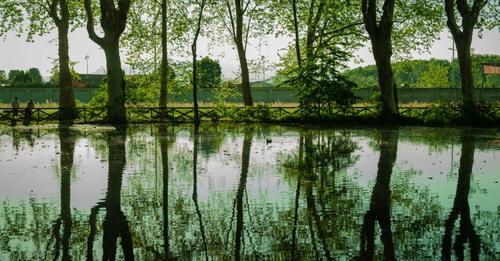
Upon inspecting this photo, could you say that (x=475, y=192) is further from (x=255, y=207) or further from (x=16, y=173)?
(x=16, y=173)

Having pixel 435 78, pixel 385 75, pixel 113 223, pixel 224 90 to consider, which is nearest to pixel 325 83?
pixel 385 75

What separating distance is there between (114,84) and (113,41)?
2.50 m

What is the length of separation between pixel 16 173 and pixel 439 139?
16.1 meters

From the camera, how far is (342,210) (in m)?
9.45

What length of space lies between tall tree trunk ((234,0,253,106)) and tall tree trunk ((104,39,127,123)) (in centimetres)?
1105

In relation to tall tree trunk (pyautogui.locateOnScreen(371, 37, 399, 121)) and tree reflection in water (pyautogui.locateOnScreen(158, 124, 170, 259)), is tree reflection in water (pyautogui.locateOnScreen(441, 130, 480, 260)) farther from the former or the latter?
tall tree trunk (pyautogui.locateOnScreen(371, 37, 399, 121))

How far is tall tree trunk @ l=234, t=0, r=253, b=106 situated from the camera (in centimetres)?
4278

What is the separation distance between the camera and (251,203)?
10.1 meters

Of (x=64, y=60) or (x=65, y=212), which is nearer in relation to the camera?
(x=65, y=212)

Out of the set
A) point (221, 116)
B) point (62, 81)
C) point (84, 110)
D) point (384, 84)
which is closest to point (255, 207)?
point (384, 84)

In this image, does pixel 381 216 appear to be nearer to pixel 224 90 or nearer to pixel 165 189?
pixel 165 189

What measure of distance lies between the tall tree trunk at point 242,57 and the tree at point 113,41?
36.6 feet

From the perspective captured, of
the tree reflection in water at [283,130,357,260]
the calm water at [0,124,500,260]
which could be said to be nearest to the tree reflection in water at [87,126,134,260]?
the calm water at [0,124,500,260]

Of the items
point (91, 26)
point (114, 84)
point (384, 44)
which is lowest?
point (114, 84)
